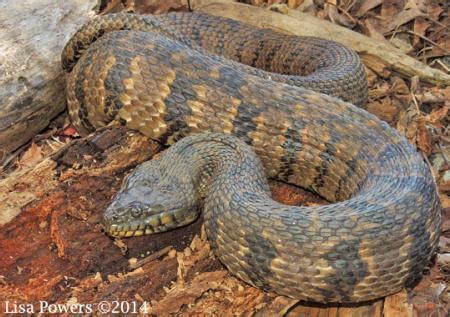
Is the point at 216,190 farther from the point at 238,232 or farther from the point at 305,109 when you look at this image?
the point at 305,109

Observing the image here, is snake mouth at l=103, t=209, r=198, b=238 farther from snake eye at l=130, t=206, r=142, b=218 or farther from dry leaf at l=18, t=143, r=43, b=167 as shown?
dry leaf at l=18, t=143, r=43, b=167

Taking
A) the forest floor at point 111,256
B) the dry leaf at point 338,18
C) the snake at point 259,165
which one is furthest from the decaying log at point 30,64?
the dry leaf at point 338,18

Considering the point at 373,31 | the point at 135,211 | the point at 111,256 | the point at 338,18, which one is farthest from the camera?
the point at 338,18

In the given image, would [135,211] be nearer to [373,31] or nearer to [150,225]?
[150,225]

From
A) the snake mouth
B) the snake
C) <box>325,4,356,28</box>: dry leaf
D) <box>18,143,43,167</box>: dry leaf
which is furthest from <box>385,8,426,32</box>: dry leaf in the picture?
<box>18,143,43,167</box>: dry leaf

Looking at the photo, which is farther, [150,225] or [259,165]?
[259,165]

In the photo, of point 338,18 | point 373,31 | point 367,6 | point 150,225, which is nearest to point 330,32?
point 338,18
